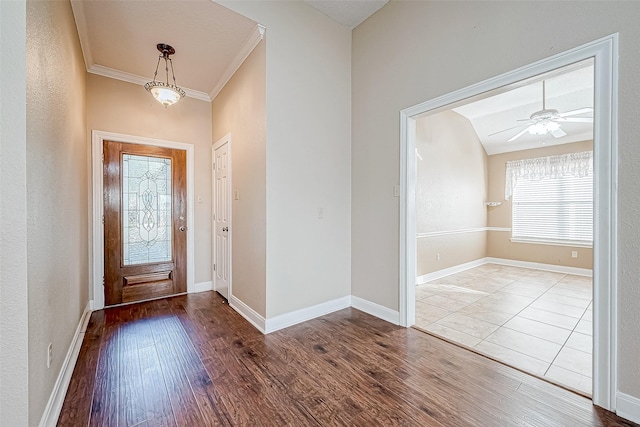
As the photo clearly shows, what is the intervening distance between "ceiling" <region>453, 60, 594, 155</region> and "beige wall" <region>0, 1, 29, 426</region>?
4361 millimetres

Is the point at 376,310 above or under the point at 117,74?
under

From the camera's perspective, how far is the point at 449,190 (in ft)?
16.8

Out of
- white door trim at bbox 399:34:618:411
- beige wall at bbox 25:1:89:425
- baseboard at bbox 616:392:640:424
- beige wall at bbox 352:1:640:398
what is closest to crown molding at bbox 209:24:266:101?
beige wall at bbox 352:1:640:398

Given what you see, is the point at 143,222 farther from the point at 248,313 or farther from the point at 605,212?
the point at 605,212

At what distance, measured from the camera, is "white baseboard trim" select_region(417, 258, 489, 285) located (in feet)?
14.9

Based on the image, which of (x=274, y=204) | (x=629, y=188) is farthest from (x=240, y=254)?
(x=629, y=188)

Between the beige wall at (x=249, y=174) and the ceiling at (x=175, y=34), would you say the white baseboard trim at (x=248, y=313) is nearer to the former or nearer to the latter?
the beige wall at (x=249, y=174)

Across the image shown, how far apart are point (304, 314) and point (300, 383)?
1026 mm

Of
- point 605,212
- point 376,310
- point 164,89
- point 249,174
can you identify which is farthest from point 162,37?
point 605,212

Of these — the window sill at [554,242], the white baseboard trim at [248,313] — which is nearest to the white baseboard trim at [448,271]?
the window sill at [554,242]

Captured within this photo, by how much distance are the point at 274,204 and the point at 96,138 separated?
99.8 inches

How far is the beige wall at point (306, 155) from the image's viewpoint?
267 cm

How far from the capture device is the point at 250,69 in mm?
2920

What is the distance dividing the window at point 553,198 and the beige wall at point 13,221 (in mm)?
7370
